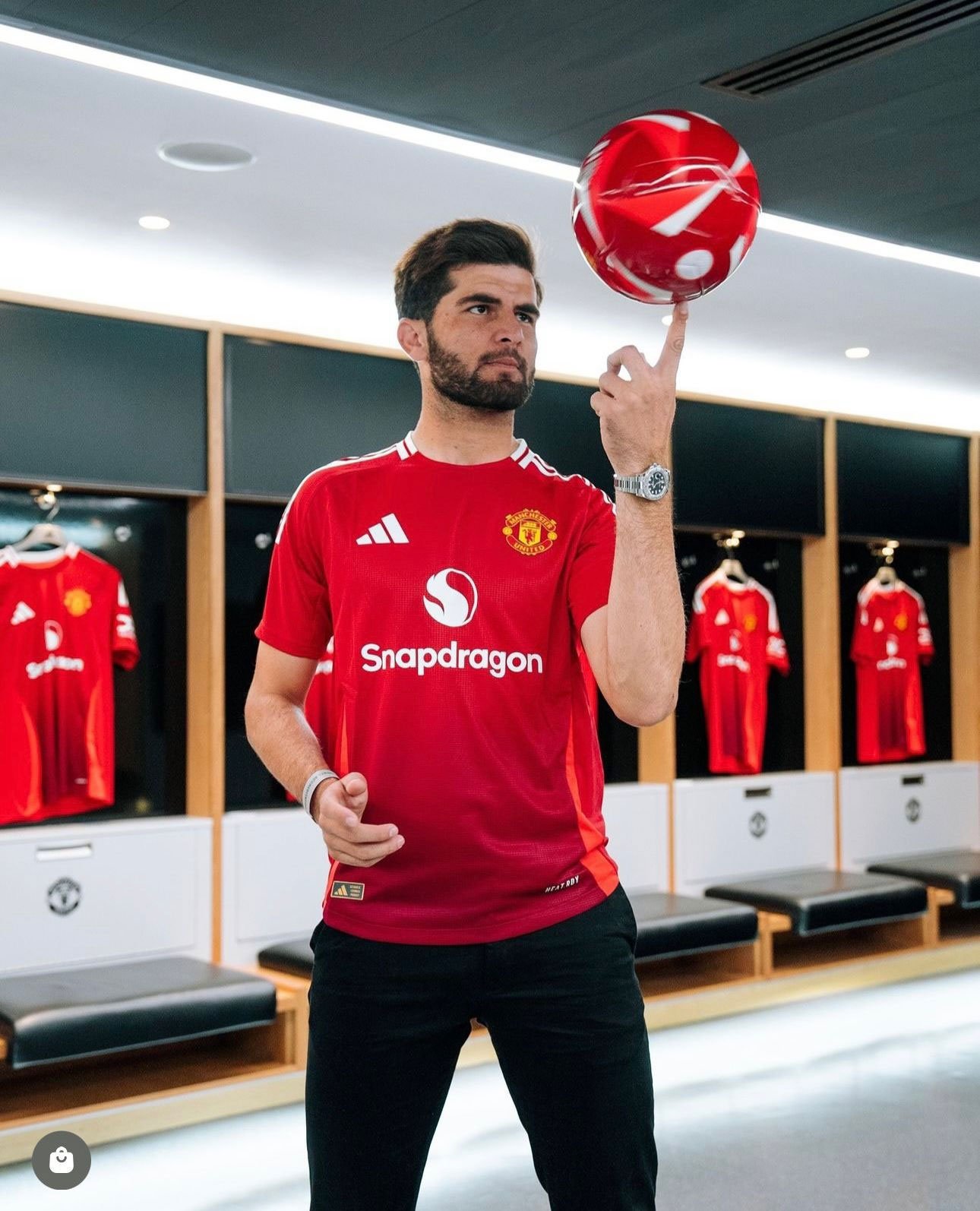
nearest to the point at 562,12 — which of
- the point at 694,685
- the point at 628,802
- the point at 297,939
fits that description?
the point at 297,939

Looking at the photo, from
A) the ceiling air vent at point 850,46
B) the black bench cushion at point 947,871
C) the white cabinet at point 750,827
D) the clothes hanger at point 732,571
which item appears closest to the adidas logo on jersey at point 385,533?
the ceiling air vent at point 850,46

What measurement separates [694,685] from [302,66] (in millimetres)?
3696

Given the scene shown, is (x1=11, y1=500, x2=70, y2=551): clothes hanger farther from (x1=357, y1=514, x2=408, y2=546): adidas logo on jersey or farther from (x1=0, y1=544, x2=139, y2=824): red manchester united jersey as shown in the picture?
(x1=357, y1=514, x2=408, y2=546): adidas logo on jersey

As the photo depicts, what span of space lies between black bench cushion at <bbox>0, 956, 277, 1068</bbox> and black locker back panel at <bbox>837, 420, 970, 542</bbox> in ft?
11.6

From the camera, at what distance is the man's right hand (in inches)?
56.1

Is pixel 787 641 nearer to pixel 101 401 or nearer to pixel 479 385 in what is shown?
pixel 101 401

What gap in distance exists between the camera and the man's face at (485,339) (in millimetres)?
1613

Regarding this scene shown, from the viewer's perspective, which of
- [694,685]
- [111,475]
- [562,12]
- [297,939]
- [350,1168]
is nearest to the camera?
[350,1168]

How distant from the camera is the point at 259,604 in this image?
475 cm

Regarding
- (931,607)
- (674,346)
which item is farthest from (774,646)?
(674,346)

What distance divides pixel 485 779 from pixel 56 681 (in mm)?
3008

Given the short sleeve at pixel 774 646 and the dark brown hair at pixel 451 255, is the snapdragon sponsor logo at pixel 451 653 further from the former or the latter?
the short sleeve at pixel 774 646

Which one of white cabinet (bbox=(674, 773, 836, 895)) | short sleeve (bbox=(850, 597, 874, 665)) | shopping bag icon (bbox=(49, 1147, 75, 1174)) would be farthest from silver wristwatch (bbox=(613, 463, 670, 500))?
short sleeve (bbox=(850, 597, 874, 665))

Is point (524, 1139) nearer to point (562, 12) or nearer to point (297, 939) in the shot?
point (297, 939)
